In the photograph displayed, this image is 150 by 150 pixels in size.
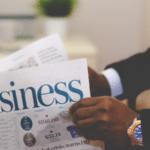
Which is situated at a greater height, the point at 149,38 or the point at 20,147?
the point at 149,38

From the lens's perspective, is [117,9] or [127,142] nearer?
[127,142]

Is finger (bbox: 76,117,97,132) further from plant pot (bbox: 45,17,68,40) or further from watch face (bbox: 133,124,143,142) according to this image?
plant pot (bbox: 45,17,68,40)

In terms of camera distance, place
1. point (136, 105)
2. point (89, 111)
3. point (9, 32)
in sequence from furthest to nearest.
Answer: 1. point (9, 32)
2. point (136, 105)
3. point (89, 111)

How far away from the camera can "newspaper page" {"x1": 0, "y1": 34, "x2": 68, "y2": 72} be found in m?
0.47

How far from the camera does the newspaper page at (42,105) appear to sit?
15.5 inches

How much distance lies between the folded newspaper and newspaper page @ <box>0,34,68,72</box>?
7 cm

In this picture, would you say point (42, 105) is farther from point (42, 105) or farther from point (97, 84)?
point (97, 84)

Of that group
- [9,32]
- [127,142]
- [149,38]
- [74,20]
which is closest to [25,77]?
[127,142]

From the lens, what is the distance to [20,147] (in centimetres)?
41

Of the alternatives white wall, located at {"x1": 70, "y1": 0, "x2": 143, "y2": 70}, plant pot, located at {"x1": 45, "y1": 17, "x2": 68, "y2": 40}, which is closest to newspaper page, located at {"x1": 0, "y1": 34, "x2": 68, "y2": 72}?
plant pot, located at {"x1": 45, "y1": 17, "x2": 68, "y2": 40}

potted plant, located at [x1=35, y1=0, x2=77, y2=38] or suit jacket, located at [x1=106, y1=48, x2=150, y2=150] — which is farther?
potted plant, located at [x1=35, y1=0, x2=77, y2=38]

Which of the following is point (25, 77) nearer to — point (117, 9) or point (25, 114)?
point (25, 114)

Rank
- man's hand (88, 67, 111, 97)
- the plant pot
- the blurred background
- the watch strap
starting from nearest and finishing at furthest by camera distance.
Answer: the watch strap < man's hand (88, 67, 111, 97) < the plant pot < the blurred background

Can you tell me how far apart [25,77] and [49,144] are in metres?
0.16
